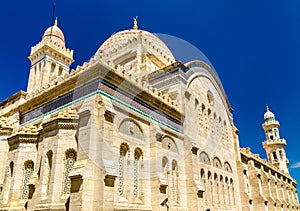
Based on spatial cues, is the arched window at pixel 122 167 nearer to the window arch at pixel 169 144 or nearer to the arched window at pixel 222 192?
the window arch at pixel 169 144

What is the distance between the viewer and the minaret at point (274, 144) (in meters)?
42.5

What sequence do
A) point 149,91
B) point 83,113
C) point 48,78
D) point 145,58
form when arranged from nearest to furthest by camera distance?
point 83,113, point 149,91, point 145,58, point 48,78

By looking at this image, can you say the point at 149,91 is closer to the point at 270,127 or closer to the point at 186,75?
the point at 186,75

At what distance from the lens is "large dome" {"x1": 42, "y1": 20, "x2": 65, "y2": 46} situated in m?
30.5

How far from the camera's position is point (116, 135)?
11.8m

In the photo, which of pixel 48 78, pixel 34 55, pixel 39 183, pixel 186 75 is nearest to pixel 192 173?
pixel 186 75

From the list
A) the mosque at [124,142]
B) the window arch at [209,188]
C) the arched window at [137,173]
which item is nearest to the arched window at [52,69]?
the mosque at [124,142]

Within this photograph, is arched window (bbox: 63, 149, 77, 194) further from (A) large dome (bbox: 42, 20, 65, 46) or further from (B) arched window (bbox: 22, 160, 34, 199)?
(A) large dome (bbox: 42, 20, 65, 46)

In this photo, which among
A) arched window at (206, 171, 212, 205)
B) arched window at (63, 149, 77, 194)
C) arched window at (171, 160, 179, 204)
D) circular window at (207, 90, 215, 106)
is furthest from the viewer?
circular window at (207, 90, 215, 106)

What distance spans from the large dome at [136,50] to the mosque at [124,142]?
0.39 feet

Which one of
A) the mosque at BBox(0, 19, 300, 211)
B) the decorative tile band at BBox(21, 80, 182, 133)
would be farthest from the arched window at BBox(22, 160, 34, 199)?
the decorative tile band at BBox(21, 80, 182, 133)

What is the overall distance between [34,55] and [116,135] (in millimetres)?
22416

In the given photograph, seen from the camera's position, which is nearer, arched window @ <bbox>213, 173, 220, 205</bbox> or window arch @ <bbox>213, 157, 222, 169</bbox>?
arched window @ <bbox>213, 173, 220, 205</bbox>

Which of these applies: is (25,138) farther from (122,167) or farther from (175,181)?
(175,181)
